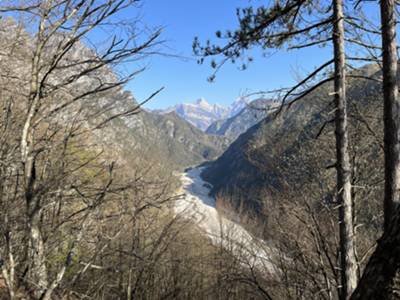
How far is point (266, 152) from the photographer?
9758 millimetres

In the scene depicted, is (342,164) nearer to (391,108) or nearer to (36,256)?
(391,108)

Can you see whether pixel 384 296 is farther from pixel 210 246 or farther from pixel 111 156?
pixel 210 246

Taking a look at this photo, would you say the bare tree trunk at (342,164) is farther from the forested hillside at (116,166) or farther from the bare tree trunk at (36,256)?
the bare tree trunk at (36,256)

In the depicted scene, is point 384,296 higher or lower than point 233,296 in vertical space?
higher

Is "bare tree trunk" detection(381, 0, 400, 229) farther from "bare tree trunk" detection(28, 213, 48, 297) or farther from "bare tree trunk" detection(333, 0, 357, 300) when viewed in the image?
"bare tree trunk" detection(28, 213, 48, 297)

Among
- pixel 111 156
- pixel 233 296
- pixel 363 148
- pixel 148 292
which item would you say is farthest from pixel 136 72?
pixel 233 296

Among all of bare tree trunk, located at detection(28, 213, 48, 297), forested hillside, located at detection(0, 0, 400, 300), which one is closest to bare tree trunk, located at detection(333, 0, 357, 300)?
forested hillside, located at detection(0, 0, 400, 300)

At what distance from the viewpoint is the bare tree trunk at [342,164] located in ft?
14.8

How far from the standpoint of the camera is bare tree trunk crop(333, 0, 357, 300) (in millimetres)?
4504

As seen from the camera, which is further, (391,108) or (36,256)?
(391,108)

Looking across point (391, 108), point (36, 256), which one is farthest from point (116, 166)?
point (391, 108)

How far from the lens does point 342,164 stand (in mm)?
4578

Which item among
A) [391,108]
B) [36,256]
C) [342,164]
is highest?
[391,108]

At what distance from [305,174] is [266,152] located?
132 cm
